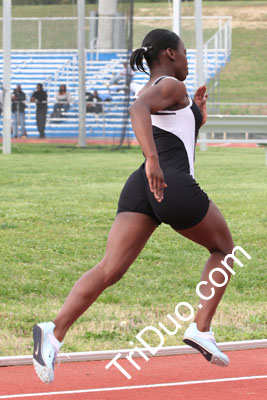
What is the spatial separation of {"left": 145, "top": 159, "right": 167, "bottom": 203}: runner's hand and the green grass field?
157 cm

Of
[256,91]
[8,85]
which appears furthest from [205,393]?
[256,91]

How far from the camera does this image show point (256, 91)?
125 ft

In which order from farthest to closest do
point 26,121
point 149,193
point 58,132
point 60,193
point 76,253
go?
point 26,121 < point 58,132 < point 60,193 < point 76,253 < point 149,193

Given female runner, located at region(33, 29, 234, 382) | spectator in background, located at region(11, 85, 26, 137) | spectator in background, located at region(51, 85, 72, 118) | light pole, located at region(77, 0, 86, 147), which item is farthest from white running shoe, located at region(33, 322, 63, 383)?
spectator in background, located at region(11, 85, 26, 137)

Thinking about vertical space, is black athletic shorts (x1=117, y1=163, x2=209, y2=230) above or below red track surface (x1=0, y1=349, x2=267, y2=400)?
above

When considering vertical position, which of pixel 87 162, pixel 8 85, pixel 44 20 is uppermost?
pixel 44 20

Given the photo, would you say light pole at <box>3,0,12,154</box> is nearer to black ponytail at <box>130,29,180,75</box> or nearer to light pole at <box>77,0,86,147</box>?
light pole at <box>77,0,86,147</box>

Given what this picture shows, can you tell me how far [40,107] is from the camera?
26.8m

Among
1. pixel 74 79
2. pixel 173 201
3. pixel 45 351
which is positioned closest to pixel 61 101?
pixel 74 79

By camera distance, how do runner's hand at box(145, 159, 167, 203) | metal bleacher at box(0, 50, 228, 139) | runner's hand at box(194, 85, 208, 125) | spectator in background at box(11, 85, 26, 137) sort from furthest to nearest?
spectator in background at box(11, 85, 26, 137), metal bleacher at box(0, 50, 228, 139), runner's hand at box(194, 85, 208, 125), runner's hand at box(145, 159, 167, 203)

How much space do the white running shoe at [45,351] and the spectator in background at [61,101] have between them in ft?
70.7

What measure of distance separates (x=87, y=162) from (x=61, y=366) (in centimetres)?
1419

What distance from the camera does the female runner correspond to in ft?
14.8

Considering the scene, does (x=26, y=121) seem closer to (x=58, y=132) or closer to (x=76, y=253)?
(x=58, y=132)
